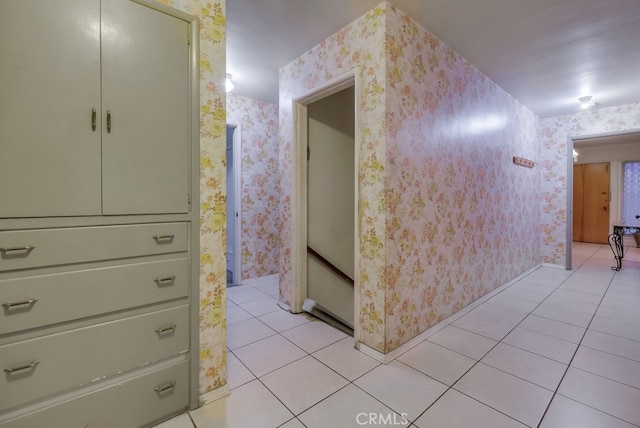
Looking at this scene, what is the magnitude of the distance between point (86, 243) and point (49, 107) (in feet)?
1.79

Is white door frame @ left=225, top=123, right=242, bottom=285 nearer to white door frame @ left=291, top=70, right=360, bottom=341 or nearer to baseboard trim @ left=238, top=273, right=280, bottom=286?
baseboard trim @ left=238, top=273, right=280, bottom=286

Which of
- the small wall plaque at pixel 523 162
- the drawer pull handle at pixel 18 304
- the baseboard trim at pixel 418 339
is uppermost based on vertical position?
the small wall plaque at pixel 523 162

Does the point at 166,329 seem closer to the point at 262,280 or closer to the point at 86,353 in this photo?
the point at 86,353

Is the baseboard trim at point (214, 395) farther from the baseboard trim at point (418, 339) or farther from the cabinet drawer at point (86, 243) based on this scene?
the baseboard trim at point (418, 339)

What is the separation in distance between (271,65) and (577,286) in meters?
4.54

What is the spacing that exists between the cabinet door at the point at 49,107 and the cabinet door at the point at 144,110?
48 mm

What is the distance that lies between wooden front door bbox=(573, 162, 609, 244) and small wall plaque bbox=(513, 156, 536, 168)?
461 centimetres

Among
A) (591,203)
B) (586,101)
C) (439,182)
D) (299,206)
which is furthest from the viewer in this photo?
(591,203)

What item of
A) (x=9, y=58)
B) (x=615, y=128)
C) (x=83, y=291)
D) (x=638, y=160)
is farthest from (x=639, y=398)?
(x=638, y=160)

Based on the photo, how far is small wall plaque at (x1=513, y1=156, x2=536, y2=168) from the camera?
376 centimetres

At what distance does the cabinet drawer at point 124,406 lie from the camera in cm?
113

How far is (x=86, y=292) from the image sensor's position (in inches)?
46.6

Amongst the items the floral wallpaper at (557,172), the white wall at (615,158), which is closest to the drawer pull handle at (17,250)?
the floral wallpaper at (557,172)

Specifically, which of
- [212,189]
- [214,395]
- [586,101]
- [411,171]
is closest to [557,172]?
[586,101]
